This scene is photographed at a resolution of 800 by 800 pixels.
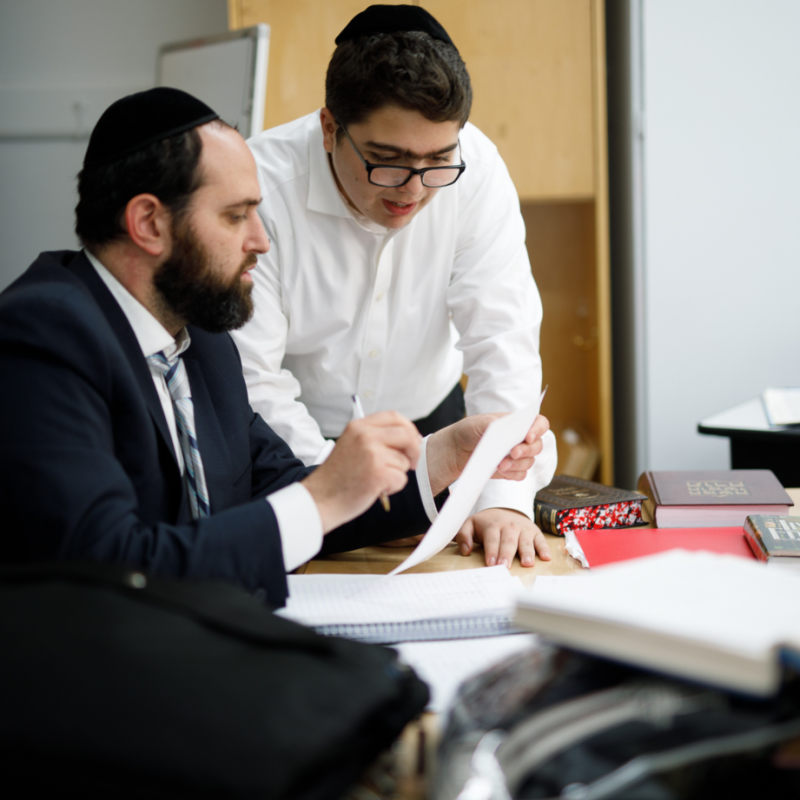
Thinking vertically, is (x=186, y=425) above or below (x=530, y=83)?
below

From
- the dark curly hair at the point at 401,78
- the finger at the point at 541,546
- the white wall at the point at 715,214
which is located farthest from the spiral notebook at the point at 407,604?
the white wall at the point at 715,214

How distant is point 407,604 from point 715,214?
2.36 m

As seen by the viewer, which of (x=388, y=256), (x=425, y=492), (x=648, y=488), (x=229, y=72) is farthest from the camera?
(x=229, y=72)

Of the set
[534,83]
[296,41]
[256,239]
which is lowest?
[256,239]

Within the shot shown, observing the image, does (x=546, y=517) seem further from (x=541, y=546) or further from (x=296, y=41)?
(x=296, y=41)

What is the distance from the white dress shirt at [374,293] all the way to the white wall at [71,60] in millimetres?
1990

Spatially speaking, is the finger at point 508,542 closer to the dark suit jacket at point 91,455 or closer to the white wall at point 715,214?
the dark suit jacket at point 91,455

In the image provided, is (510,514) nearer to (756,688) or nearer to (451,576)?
(451,576)

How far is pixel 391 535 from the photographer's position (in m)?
1.31

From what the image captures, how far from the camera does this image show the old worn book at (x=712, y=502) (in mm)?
1316

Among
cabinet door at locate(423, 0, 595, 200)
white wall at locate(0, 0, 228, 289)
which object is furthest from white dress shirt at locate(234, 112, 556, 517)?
white wall at locate(0, 0, 228, 289)

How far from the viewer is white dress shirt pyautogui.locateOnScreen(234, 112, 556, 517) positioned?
5.65ft

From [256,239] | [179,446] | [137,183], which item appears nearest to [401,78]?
[256,239]

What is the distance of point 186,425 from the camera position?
46.6 inches
